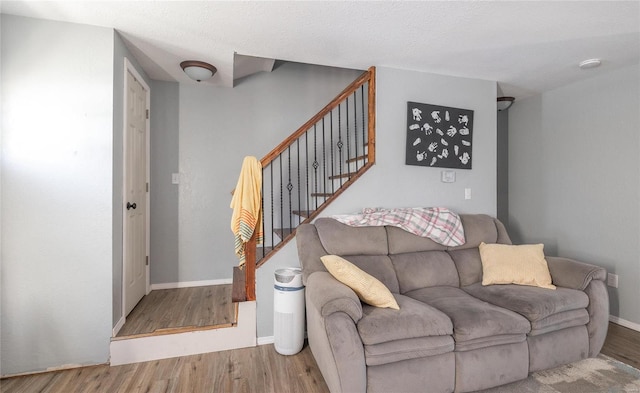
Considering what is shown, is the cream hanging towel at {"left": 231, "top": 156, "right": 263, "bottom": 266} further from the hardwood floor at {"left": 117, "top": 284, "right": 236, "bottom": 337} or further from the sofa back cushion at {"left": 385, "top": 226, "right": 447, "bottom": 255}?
the sofa back cushion at {"left": 385, "top": 226, "right": 447, "bottom": 255}

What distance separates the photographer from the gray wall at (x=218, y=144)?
3371 mm

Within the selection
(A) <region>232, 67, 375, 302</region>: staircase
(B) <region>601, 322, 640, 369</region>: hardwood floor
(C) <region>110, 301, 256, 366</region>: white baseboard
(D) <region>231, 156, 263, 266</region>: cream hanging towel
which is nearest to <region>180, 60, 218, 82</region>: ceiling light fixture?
(A) <region>232, 67, 375, 302</region>: staircase

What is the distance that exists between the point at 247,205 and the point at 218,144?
146 centimetres

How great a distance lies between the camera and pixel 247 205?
7.49 ft

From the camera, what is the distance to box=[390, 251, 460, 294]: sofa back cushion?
2.32 m

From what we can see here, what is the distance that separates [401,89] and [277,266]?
1951 mm

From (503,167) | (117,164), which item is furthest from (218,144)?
(503,167)

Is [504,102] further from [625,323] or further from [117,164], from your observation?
[117,164]

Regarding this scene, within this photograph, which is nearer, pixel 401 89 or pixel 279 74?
pixel 401 89

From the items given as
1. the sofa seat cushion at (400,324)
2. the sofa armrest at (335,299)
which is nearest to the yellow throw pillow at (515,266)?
the sofa seat cushion at (400,324)

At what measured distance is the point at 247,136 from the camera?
352 centimetres

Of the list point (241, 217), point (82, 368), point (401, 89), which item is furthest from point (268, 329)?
point (401, 89)

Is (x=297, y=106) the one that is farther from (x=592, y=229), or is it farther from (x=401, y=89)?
(x=592, y=229)

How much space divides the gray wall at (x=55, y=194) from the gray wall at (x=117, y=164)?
2.2 inches
